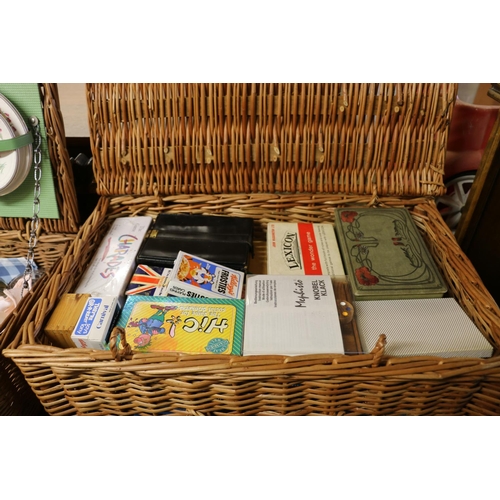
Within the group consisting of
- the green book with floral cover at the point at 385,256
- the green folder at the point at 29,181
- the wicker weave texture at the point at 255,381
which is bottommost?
the wicker weave texture at the point at 255,381

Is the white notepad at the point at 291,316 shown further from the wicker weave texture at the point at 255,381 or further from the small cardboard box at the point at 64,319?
the small cardboard box at the point at 64,319

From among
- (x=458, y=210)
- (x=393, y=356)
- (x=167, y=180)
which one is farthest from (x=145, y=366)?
(x=458, y=210)

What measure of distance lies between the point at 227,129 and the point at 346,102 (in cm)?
31

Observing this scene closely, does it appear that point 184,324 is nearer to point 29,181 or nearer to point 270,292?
point 270,292

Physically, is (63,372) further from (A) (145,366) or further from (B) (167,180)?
(B) (167,180)

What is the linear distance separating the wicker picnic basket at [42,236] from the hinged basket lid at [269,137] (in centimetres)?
9

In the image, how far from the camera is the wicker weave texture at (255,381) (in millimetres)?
690

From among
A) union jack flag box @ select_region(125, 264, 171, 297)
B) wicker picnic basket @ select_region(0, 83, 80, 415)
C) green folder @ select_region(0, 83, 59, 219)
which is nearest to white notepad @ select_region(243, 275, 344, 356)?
union jack flag box @ select_region(125, 264, 171, 297)

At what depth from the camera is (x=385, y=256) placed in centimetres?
98

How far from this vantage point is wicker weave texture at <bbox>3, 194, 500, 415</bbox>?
69cm

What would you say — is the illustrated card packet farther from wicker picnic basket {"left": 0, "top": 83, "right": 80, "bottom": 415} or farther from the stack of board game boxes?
wicker picnic basket {"left": 0, "top": 83, "right": 80, "bottom": 415}

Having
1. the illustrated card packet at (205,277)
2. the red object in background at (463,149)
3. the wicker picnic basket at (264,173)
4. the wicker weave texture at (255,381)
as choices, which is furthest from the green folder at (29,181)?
the red object in background at (463,149)

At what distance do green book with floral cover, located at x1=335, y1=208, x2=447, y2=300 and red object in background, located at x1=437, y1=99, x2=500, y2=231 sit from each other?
31 centimetres

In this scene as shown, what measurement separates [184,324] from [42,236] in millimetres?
572
